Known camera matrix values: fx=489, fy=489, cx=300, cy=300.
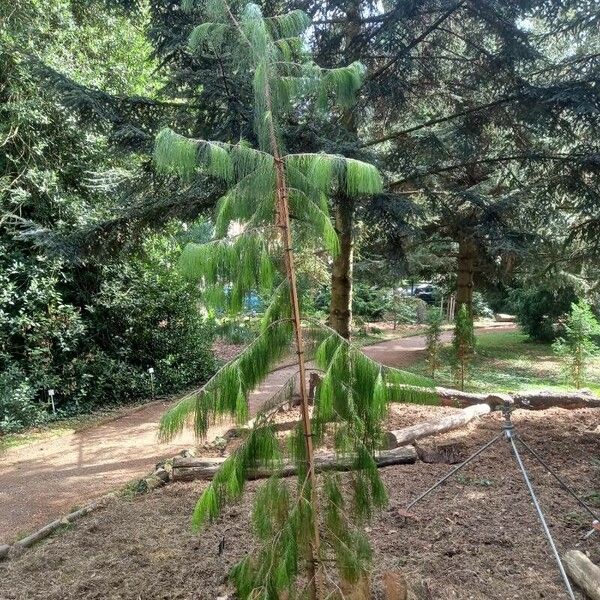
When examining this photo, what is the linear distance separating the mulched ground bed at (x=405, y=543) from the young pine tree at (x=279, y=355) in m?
1.19

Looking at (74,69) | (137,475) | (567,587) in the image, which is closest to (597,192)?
(567,587)

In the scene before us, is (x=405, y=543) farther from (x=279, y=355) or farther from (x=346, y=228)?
(x=346, y=228)

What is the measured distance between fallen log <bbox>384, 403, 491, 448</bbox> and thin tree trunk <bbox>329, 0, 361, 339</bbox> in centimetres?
140

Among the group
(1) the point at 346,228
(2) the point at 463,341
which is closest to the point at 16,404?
(1) the point at 346,228

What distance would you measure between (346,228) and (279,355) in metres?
3.98

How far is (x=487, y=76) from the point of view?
21.2 ft

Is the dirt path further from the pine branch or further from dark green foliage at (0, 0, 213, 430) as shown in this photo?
the pine branch

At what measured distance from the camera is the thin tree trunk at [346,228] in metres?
5.45

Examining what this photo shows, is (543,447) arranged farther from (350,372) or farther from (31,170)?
(31,170)

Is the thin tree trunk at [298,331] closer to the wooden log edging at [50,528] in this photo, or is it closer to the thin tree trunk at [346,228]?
the wooden log edging at [50,528]

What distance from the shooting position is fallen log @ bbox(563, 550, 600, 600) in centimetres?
276

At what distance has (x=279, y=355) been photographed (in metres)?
1.89

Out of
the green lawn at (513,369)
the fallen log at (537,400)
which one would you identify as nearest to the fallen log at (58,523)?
the fallen log at (537,400)

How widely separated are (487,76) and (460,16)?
0.91 metres
